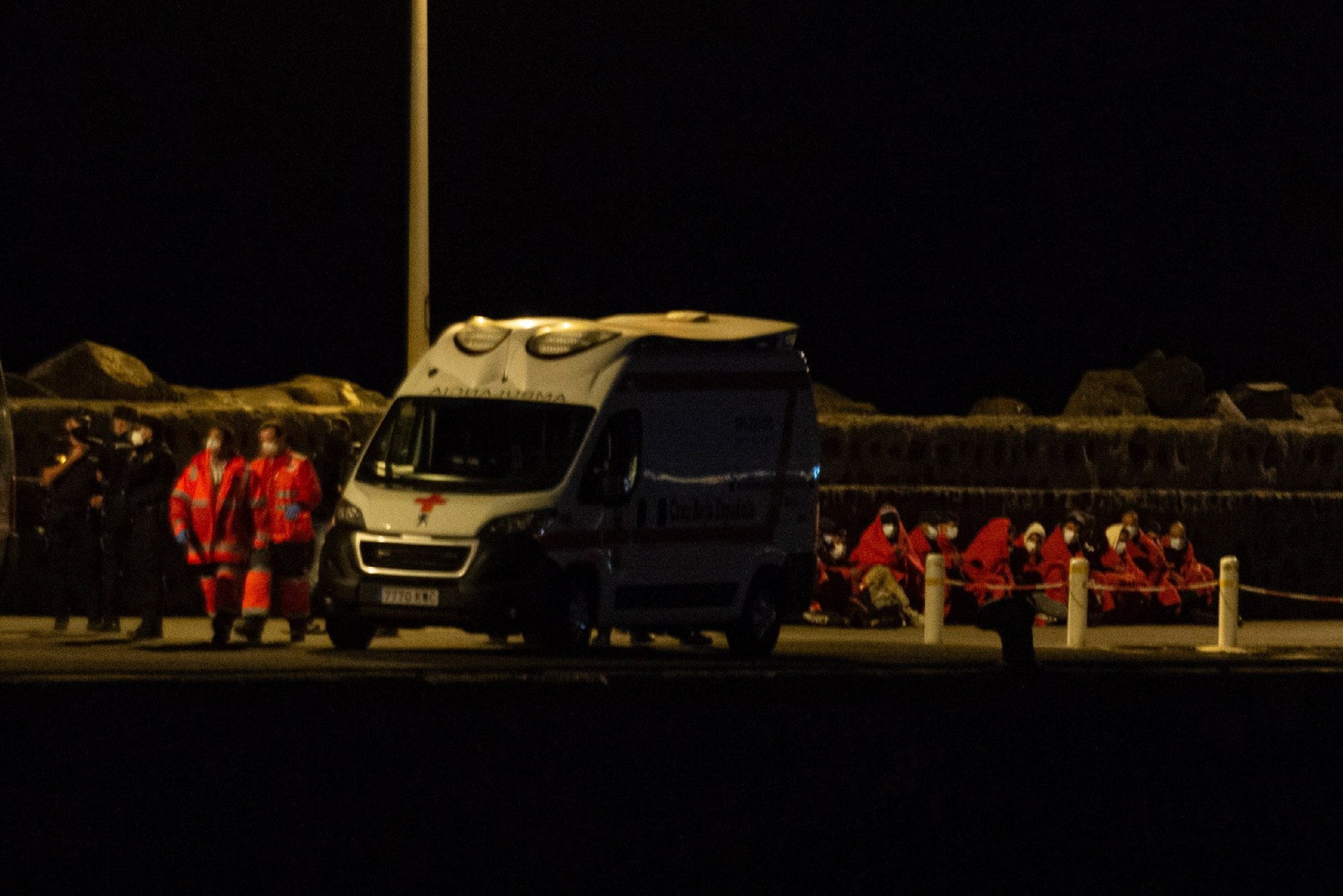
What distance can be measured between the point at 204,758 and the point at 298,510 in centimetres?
867

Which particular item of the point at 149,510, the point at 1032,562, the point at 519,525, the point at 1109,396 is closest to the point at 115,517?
the point at 149,510

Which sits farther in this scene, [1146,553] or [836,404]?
[836,404]

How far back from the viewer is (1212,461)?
101ft

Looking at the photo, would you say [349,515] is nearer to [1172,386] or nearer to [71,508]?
[71,508]

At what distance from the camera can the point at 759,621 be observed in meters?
23.6

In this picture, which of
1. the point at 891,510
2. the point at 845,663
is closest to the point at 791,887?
the point at 845,663

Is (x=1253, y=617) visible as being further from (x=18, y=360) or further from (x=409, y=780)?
(x=409, y=780)

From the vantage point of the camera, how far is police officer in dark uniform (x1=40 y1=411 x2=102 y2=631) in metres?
23.8

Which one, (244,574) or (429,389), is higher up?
(429,389)

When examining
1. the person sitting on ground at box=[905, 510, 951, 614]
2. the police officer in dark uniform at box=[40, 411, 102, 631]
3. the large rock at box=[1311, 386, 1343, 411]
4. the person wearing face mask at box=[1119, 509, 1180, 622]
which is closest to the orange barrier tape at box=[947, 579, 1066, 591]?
the person sitting on ground at box=[905, 510, 951, 614]

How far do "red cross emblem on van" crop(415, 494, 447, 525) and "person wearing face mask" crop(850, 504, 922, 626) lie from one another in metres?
7.38

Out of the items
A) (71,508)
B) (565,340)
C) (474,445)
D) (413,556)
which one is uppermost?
(565,340)

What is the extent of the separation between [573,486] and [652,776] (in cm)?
724

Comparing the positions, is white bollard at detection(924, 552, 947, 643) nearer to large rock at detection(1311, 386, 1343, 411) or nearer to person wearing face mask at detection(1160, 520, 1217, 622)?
person wearing face mask at detection(1160, 520, 1217, 622)
